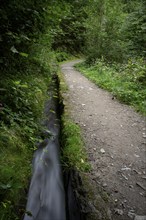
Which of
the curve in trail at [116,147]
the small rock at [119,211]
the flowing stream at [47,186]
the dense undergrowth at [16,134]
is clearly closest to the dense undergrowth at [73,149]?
the curve in trail at [116,147]

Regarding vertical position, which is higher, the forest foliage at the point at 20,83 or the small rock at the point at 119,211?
A: the forest foliage at the point at 20,83

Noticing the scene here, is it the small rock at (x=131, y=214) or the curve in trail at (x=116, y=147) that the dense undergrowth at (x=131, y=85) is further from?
the small rock at (x=131, y=214)

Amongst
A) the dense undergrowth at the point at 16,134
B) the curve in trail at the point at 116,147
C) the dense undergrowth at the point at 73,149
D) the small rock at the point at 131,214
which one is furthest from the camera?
the dense undergrowth at the point at 73,149

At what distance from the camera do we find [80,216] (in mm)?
2854

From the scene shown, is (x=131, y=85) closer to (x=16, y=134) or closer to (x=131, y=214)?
(x=16, y=134)

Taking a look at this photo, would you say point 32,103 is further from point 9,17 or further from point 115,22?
point 115,22

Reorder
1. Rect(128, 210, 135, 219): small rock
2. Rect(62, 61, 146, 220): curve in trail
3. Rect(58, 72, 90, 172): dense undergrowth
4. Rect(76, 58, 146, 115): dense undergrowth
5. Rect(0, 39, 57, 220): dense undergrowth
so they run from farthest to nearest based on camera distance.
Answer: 1. Rect(76, 58, 146, 115): dense undergrowth
2. Rect(58, 72, 90, 172): dense undergrowth
3. Rect(62, 61, 146, 220): curve in trail
4. Rect(128, 210, 135, 219): small rock
5. Rect(0, 39, 57, 220): dense undergrowth

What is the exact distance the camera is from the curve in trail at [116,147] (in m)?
3.25

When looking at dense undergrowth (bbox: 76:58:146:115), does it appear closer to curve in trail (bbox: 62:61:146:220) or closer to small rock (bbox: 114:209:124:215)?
curve in trail (bbox: 62:61:146:220)

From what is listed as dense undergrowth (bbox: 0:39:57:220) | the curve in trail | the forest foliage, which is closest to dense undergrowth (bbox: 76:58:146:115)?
the forest foliage

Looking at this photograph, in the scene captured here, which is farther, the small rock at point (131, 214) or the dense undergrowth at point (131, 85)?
the dense undergrowth at point (131, 85)

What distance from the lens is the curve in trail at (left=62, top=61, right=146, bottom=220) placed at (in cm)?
325

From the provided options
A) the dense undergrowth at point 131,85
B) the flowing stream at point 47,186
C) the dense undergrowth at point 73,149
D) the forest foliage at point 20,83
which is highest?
the forest foliage at point 20,83

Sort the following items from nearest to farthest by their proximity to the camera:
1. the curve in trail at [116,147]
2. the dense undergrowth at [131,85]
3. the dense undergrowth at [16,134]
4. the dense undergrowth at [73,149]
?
the dense undergrowth at [16,134] < the curve in trail at [116,147] < the dense undergrowth at [73,149] < the dense undergrowth at [131,85]
